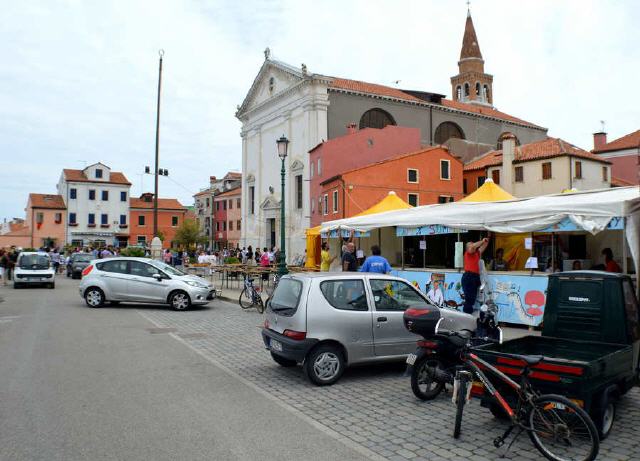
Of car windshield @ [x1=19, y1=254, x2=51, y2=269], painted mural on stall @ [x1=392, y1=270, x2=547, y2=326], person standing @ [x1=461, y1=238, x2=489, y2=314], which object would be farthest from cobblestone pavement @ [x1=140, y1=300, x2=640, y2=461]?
car windshield @ [x1=19, y1=254, x2=51, y2=269]

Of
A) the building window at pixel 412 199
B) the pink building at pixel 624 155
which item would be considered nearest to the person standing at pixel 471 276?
the building window at pixel 412 199

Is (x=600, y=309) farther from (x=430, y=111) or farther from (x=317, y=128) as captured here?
(x=430, y=111)

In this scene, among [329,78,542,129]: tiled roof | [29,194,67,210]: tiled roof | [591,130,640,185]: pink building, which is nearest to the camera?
[591,130,640,185]: pink building

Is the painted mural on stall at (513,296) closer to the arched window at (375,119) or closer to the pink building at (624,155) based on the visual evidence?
the arched window at (375,119)

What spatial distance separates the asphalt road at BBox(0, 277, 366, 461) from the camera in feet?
16.1

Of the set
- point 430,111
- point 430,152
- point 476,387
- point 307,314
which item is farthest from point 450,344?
point 430,111

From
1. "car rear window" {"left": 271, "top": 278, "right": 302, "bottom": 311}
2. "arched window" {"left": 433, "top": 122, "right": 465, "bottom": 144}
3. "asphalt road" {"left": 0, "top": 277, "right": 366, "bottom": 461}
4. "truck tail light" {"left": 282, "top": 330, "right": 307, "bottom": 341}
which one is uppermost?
"arched window" {"left": 433, "top": 122, "right": 465, "bottom": 144}

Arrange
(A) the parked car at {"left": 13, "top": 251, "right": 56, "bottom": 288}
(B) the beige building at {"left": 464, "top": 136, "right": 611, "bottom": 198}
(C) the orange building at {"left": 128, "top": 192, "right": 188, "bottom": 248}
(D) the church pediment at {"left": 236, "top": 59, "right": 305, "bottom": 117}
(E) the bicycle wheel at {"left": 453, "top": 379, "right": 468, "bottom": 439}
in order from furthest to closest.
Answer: (C) the orange building at {"left": 128, "top": 192, "right": 188, "bottom": 248}
(D) the church pediment at {"left": 236, "top": 59, "right": 305, "bottom": 117}
(B) the beige building at {"left": 464, "top": 136, "right": 611, "bottom": 198}
(A) the parked car at {"left": 13, "top": 251, "right": 56, "bottom": 288}
(E) the bicycle wheel at {"left": 453, "top": 379, "right": 468, "bottom": 439}

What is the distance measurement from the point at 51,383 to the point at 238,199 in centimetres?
6698

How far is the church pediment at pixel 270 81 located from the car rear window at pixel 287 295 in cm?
4018

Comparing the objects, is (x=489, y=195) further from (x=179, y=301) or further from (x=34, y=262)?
(x=34, y=262)

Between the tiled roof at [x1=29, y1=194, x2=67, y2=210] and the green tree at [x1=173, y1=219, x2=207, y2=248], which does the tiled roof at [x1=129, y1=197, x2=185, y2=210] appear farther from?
the green tree at [x1=173, y1=219, x2=207, y2=248]

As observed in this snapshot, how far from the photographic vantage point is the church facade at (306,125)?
1801 inches

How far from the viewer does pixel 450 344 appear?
20.1 feet
